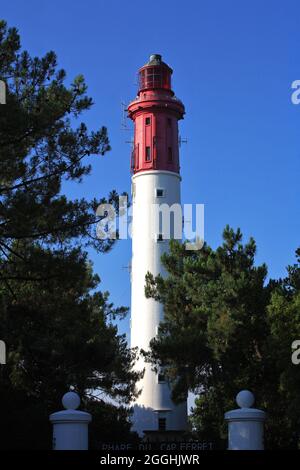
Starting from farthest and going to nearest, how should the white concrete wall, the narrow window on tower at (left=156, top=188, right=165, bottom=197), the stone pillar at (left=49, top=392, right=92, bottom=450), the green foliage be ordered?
the narrow window on tower at (left=156, top=188, right=165, bottom=197)
the white concrete wall
the green foliage
the stone pillar at (left=49, top=392, right=92, bottom=450)

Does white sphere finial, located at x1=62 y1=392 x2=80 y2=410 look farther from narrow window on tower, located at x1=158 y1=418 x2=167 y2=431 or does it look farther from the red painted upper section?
the red painted upper section

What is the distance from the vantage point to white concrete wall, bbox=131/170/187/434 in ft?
122

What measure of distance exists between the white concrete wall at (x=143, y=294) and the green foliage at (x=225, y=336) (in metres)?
5.05

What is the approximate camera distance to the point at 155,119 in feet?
133

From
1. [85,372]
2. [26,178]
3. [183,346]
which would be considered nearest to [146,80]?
[183,346]

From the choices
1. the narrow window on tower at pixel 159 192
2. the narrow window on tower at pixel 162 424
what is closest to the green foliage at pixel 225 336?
the narrow window on tower at pixel 162 424

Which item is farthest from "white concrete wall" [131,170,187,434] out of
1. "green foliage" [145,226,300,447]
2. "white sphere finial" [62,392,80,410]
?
"white sphere finial" [62,392,80,410]

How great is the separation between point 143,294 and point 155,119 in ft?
28.9

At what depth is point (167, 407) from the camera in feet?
122

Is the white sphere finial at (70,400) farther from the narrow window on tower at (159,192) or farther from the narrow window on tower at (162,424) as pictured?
the narrow window on tower at (159,192)

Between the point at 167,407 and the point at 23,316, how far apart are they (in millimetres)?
18210

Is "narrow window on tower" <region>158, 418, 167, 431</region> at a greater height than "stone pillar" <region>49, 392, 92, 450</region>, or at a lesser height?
greater

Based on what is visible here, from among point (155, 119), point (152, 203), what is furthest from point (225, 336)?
point (155, 119)

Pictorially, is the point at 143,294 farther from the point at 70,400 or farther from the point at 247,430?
the point at 247,430
